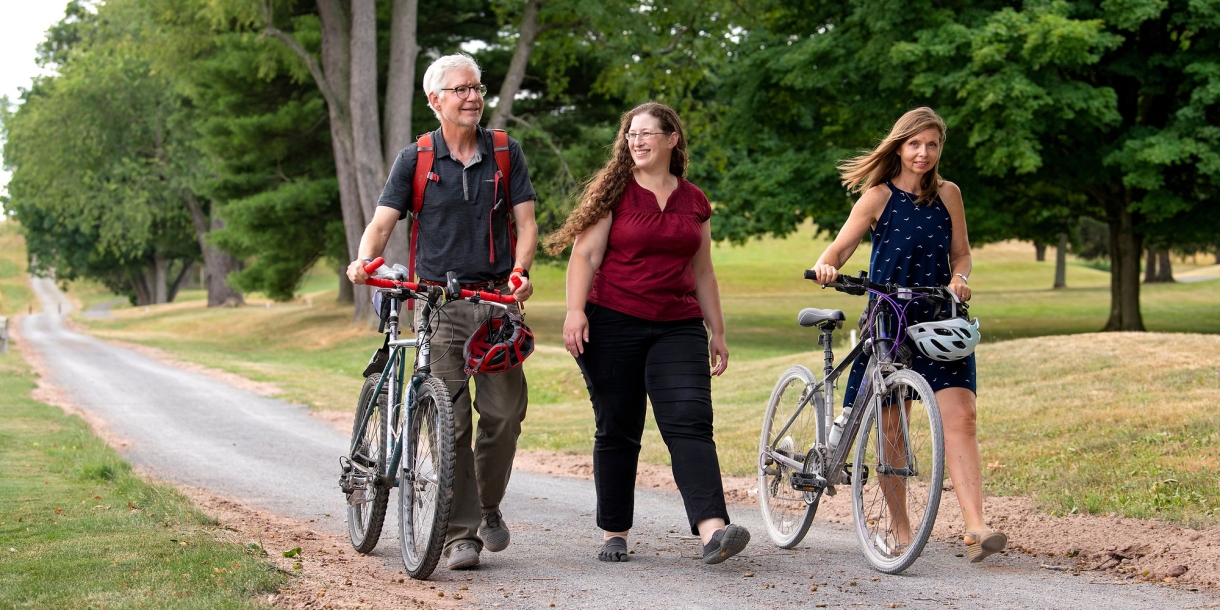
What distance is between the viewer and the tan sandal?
5.25m

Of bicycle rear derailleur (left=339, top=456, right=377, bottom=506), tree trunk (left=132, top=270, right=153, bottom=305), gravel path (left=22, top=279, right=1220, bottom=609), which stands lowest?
tree trunk (left=132, top=270, right=153, bottom=305)

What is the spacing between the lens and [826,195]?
87.8ft

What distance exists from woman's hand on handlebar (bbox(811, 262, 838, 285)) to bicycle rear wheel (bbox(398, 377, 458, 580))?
1.73 meters

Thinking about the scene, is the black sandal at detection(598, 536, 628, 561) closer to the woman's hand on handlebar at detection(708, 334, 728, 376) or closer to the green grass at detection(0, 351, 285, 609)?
the woman's hand on handlebar at detection(708, 334, 728, 376)

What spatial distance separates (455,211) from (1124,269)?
24.3 m

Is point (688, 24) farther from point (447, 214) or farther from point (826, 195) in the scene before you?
point (447, 214)

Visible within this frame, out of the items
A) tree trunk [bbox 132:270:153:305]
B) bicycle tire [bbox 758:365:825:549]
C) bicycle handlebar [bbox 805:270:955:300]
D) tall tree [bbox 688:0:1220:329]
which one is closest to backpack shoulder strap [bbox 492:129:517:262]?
bicycle handlebar [bbox 805:270:955:300]

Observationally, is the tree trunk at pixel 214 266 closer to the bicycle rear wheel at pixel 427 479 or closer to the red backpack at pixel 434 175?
the red backpack at pixel 434 175

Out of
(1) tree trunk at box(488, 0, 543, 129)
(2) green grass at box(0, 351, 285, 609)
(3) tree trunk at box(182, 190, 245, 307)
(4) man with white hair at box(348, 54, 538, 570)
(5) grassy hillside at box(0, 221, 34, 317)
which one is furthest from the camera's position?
(5) grassy hillside at box(0, 221, 34, 317)

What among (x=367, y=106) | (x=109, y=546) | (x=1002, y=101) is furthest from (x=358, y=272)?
(x=367, y=106)

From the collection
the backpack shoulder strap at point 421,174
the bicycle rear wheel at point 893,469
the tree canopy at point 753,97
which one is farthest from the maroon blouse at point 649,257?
the tree canopy at point 753,97

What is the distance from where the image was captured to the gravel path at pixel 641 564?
4812mm

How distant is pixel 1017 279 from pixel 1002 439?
67553 mm

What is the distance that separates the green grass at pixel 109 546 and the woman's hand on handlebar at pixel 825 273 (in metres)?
2.63
